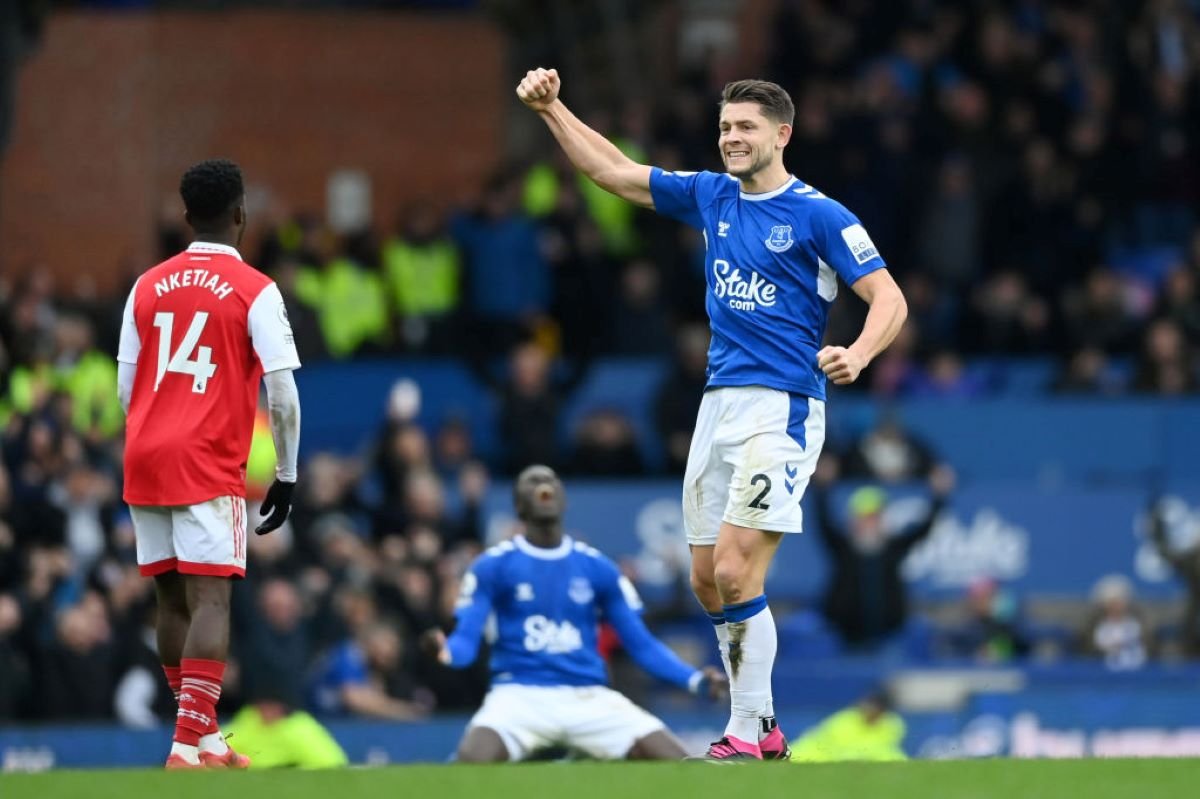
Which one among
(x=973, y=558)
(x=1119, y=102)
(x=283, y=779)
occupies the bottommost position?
(x=283, y=779)

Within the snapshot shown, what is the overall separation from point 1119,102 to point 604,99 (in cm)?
541

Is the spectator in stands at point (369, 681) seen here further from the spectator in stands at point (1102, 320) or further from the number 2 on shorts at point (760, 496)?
the spectator in stands at point (1102, 320)

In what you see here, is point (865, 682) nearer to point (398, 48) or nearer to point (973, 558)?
point (973, 558)

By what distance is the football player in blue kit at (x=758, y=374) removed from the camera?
874 cm

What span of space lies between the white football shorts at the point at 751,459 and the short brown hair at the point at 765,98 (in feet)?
3.32

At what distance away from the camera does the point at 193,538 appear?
8.64 m

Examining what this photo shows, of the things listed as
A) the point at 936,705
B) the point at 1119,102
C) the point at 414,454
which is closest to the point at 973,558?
the point at 936,705

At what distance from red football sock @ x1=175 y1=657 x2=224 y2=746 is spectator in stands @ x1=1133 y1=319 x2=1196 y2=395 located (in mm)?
12423

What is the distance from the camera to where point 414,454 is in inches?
690

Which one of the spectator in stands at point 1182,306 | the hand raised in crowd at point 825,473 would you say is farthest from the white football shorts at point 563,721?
the spectator in stands at point 1182,306

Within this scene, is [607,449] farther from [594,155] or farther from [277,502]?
[277,502]

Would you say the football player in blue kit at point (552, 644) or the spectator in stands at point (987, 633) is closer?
the football player in blue kit at point (552, 644)

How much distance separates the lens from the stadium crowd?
15.4 metres

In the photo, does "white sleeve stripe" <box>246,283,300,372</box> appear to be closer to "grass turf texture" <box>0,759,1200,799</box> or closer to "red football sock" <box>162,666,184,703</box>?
"red football sock" <box>162,666,184,703</box>
